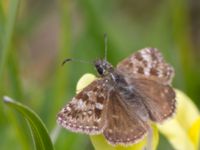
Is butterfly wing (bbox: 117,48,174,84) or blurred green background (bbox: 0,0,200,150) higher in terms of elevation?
butterfly wing (bbox: 117,48,174,84)

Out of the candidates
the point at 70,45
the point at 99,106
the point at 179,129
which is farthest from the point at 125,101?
the point at 70,45

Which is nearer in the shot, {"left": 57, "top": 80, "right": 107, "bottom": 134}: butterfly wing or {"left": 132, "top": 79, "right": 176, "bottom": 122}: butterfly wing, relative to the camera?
{"left": 57, "top": 80, "right": 107, "bottom": 134}: butterfly wing

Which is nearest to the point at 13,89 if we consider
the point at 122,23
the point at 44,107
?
the point at 44,107

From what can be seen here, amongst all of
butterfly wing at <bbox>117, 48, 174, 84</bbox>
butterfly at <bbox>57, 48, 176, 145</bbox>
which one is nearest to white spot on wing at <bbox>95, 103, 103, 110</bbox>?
butterfly at <bbox>57, 48, 176, 145</bbox>

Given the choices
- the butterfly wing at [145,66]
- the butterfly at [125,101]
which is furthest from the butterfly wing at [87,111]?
the butterfly wing at [145,66]

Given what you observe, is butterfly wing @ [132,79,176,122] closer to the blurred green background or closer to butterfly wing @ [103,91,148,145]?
butterfly wing @ [103,91,148,145]

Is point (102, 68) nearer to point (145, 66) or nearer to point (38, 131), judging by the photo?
point (145, 66)

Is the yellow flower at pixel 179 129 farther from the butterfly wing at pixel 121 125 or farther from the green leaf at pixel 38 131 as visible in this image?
the green leaf at pixel 38 131
